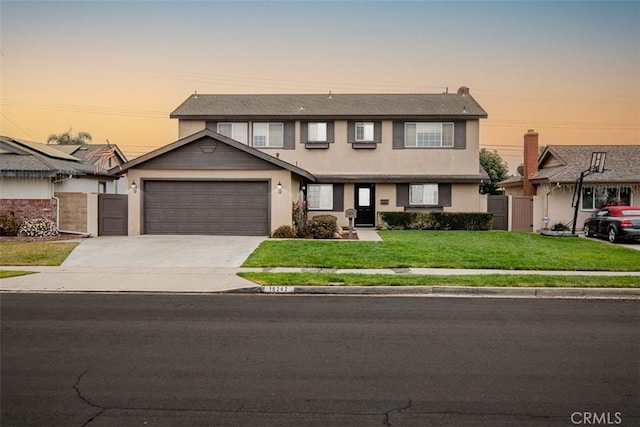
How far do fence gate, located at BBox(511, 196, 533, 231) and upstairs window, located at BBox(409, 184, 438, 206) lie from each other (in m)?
4.02

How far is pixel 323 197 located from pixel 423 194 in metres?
5.28

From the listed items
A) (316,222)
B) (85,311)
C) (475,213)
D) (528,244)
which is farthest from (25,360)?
(475,213)

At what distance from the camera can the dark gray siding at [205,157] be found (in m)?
23.0

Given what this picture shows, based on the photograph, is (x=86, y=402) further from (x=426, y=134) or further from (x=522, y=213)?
(x=522, y=213)

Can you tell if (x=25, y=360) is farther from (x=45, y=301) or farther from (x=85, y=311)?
(x=45, y=301)

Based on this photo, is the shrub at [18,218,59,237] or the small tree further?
the small tree

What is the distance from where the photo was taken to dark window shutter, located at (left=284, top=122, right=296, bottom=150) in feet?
95.6

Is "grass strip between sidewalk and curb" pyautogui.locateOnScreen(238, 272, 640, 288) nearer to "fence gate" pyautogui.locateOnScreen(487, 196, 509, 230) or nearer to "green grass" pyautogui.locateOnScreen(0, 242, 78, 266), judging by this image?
"green grass" pyautogui.locateOnScreen(0, 242, 78, 266)

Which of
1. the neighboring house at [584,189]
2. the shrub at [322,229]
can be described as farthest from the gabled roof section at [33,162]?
the neighboring house at [584,189]

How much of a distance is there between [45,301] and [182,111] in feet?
65.5

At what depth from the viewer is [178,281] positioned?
43.5 ft

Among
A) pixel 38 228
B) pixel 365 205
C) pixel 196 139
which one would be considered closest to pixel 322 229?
pixel 196 139

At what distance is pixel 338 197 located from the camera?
29.1m

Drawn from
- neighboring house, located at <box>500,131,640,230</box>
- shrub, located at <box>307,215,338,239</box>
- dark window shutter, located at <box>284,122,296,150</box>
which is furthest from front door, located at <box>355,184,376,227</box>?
neighboring house, located at <box>500,131,640,230</box>
